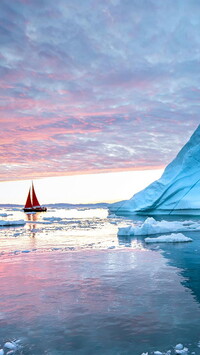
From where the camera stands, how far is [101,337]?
381 cm

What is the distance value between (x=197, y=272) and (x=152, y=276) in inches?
43.0

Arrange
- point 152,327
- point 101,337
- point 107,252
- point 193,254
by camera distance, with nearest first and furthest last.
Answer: point 101,337, point 152,327, point 193,254, point 107,252

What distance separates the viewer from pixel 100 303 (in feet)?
16.6

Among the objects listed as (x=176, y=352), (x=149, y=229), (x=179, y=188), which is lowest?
(x=176, y=352)

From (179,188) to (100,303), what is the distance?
93.1 feet

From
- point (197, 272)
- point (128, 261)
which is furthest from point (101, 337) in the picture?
point (128, 261)

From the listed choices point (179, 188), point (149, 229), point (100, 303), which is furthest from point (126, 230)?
point (179, 188)

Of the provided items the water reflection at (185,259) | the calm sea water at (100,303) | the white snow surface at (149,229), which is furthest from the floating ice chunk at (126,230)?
the calm sea water at (100,303)

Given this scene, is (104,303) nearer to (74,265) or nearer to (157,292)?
(157,292)

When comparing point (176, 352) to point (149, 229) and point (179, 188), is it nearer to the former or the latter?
point (149, 229)

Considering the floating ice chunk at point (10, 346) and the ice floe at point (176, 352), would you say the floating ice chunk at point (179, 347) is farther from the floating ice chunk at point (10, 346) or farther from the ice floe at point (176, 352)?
the floating ice chunk at point (10, 346)

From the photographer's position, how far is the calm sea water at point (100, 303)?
12.1 feet

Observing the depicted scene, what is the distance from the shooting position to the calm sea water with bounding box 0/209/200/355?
12.1 ft

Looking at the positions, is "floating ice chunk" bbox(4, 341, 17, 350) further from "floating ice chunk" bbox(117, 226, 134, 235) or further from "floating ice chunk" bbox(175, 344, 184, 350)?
"floating ice chunk" bbox(117, 226, 134, 235)
